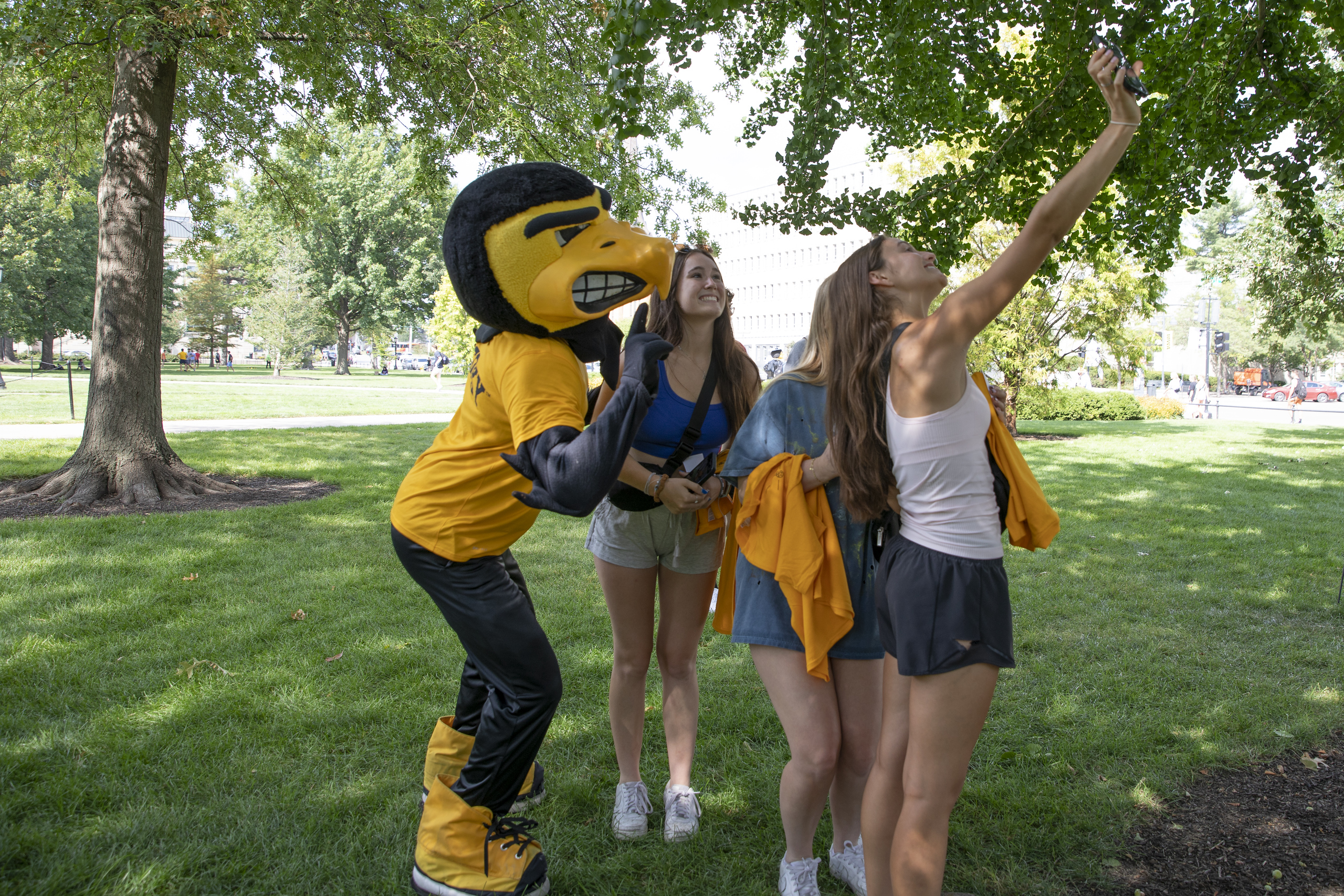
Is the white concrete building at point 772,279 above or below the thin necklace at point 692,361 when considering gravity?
above

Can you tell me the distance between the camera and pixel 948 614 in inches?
84.7

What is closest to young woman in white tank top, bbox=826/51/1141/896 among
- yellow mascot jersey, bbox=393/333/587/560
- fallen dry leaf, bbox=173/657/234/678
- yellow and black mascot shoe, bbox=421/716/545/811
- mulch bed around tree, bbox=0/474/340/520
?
yellow mascot jersey, bbox=393/333/587/560

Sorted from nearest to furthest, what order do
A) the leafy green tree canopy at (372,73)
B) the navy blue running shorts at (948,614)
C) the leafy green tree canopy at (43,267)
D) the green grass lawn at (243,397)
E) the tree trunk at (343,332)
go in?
1. the navy blue running shorts at (948,614)
2. the leafy green tree canopy at (372,73)
3. the green grass lawn at (243,397)
4. the leafy green tree canopy at (43,267)
5. the tree trunk at (343,332)

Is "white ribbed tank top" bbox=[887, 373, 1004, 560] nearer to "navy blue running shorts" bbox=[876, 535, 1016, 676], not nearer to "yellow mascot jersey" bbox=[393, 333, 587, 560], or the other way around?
"navy blue running shorts" bbox=[876, 535, 1016, 676]

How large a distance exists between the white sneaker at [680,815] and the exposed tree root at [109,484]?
24.4 feet

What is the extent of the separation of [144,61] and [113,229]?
5.78 ft

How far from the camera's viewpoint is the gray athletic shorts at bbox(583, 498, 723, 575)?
3.08 meters

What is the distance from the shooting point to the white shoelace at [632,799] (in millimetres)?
3258

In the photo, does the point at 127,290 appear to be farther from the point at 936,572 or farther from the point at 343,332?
the point at 343,332

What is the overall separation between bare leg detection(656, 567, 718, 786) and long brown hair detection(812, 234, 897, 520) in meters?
0.87

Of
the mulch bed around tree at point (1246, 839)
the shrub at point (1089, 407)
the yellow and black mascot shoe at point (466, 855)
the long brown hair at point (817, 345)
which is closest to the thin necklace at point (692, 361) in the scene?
the long brown hair at point (817, 345)

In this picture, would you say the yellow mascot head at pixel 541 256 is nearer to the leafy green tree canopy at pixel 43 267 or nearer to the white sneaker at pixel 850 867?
→ the white sneaker at pixel 850 867

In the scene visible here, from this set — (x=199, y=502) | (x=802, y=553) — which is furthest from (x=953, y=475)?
(x=199, y=502)

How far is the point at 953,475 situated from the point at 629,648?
4.87ft
